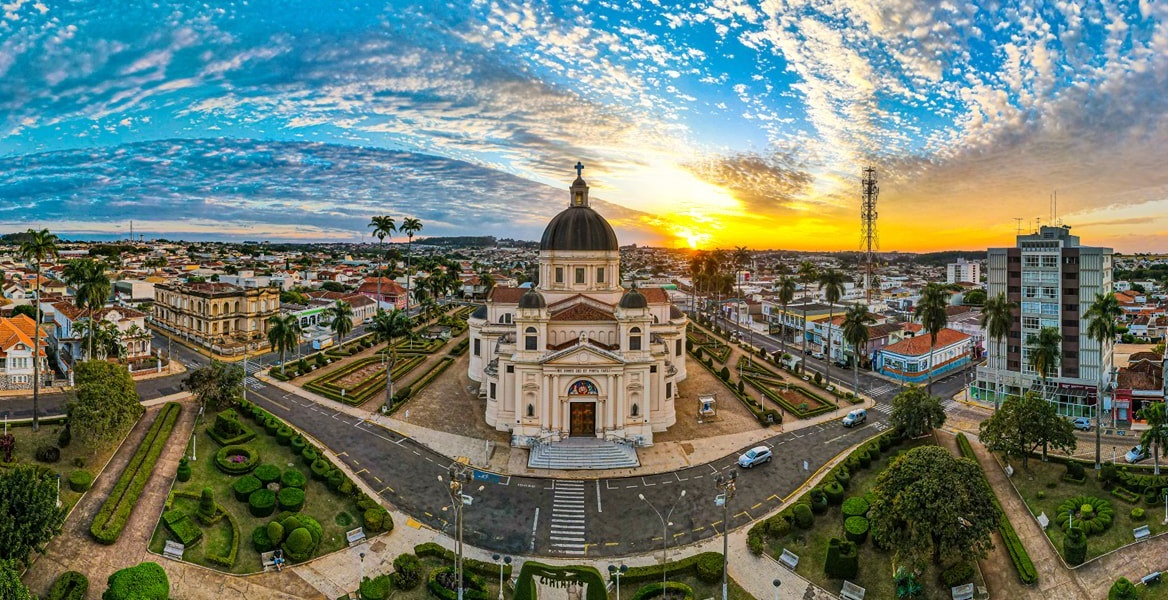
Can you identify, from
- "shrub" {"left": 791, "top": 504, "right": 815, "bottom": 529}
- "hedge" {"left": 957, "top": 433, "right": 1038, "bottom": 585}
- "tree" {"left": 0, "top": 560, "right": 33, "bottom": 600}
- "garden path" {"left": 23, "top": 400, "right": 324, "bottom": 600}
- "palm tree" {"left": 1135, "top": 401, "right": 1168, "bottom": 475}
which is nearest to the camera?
"tree" {"left": 0, "top": 560, "right": 33, "bottom": 600}

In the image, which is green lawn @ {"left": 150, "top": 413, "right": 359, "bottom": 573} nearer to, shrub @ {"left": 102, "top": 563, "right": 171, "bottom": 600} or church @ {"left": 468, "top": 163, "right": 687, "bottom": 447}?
shrub @ {"left": 102, "top": 563, "right": 171, "bottom": 600}

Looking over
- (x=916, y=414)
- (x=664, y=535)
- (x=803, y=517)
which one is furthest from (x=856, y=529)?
(x=916, y=414)

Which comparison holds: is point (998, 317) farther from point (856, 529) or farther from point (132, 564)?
point (132, 564)

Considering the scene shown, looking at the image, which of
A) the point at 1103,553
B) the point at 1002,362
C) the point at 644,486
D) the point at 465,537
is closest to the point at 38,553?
the point at 465,537

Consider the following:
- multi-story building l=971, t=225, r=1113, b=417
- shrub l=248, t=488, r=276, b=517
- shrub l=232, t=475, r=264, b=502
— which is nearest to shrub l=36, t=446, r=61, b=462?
shrub l=232, t=475, r=264, b=502

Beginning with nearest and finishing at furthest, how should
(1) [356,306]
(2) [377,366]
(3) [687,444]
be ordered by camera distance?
(3) [687,444] < (2) [377,366] < (1) [356,306]

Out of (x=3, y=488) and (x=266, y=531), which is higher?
(x=3, y=488)

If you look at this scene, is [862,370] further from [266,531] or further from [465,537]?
[266,531]

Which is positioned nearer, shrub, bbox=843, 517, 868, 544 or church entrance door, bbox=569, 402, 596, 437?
shrub, bbox=843, 517, 868, 544
